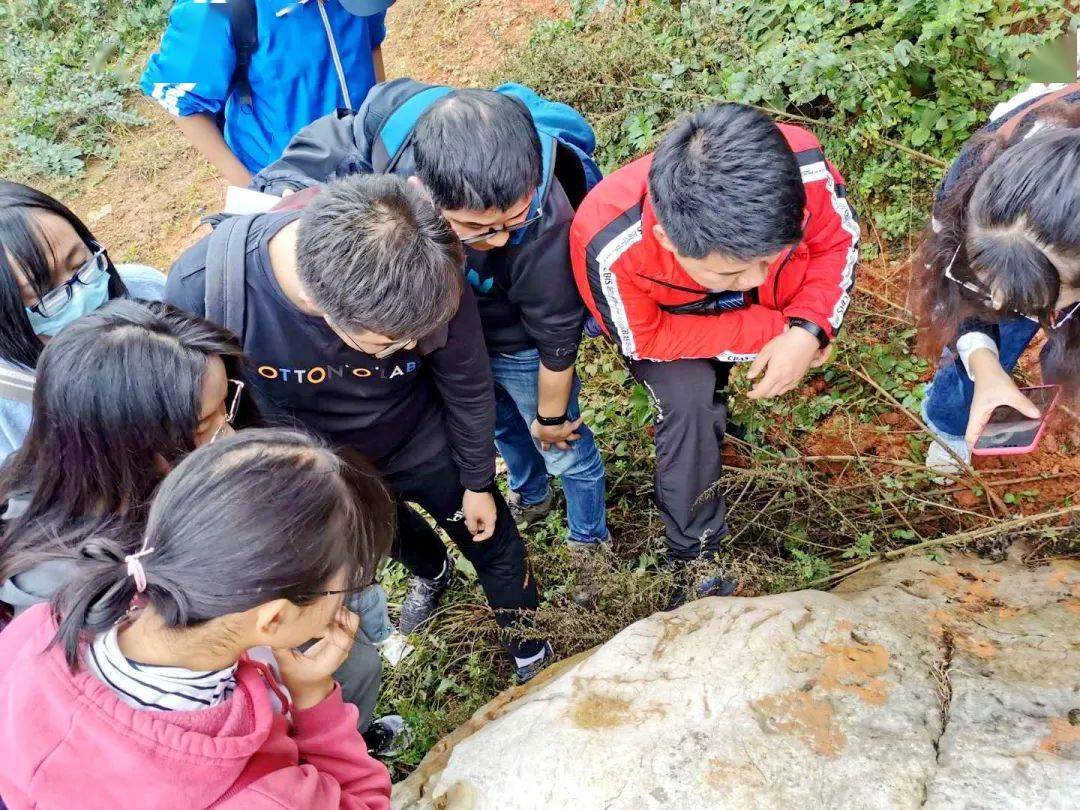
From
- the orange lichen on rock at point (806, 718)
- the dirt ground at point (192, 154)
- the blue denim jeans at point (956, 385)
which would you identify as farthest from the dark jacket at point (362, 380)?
the dirt ground at point (192, 154)

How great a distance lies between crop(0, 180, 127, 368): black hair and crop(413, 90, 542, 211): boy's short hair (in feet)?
2.86

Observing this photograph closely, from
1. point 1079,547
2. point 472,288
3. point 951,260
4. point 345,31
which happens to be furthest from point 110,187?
point 1079,547

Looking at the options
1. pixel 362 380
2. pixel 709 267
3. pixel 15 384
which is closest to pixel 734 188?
pixel 709 267

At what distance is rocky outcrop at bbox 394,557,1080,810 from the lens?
1.56 m

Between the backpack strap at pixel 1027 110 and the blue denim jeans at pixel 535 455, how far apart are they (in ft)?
4.72

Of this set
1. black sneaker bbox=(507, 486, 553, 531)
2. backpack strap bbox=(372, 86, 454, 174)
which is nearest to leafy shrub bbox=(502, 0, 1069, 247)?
black sneaker bbox=(507, 486, 553, 531)

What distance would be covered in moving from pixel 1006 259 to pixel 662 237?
0.78 metres

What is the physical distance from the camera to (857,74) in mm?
3373

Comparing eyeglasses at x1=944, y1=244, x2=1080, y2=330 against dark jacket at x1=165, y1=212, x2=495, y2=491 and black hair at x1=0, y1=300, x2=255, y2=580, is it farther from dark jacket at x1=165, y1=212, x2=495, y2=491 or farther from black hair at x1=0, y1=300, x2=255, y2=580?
black hair at x1=0, y1=300, x2=255, y2=580

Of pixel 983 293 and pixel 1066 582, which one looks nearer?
pixel 983 293

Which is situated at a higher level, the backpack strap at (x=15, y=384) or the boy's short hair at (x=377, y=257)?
the boy's short hair at (x=377, y=257)

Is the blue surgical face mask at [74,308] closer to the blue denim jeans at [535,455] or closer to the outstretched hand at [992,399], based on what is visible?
the blue denim jeans at [535,455]

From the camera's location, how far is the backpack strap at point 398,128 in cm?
204

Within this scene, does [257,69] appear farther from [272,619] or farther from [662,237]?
[272,619]
